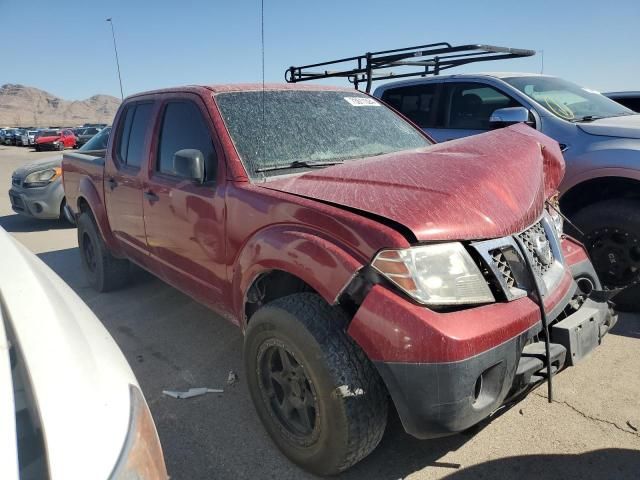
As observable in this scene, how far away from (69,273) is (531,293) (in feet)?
17.6

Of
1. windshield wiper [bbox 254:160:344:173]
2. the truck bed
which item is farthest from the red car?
windshield wiper [bbox 254:160:344:173]

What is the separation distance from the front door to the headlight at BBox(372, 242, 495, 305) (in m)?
1.24

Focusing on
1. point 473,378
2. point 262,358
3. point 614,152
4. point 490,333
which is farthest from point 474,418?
point 614,152

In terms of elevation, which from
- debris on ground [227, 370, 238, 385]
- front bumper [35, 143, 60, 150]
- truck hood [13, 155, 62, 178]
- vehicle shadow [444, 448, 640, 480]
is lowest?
front bumper [35, 143, 60, 150]

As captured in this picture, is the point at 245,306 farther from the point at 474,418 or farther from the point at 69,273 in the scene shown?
the point at 69,273

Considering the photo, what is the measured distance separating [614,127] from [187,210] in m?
3.54

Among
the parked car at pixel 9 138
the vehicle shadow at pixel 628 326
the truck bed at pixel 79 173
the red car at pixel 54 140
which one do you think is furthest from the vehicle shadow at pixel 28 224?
the parked car at pixel 9 138

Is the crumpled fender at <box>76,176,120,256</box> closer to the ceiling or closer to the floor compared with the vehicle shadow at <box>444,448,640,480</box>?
closer to the ceiling

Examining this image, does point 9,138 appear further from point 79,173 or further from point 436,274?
point 436,274

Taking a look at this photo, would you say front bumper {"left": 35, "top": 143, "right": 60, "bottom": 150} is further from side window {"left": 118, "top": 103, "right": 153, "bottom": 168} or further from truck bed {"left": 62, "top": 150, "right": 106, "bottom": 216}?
side window {"left": 118, "top": 103, "right": 153, "bottom": 168}

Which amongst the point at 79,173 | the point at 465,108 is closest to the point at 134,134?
the point at 79,173

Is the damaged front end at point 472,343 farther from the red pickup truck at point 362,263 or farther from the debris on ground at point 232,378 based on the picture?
the debris on ground at point 232,378

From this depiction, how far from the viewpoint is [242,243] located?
2691 millimetres

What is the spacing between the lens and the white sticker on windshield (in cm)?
371
